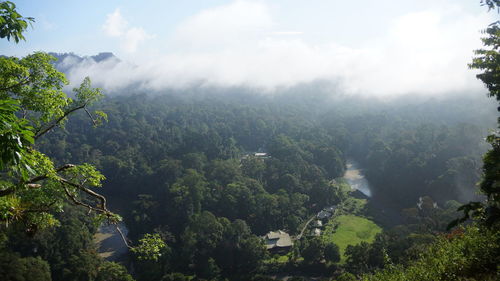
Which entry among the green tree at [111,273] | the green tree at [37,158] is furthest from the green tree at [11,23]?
the green tree at [111,273]

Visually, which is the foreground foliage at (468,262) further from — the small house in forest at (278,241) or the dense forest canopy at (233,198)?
the small house in forest at (278,241)

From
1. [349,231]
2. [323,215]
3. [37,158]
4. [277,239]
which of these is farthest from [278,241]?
[37,158]

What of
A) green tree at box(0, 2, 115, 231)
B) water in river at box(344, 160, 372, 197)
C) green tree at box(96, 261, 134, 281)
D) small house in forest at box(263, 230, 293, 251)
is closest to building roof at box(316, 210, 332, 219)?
small house in forest at box(263, 230, 293, 251)

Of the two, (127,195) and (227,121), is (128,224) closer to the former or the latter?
(127,195)

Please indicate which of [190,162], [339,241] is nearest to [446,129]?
[339,241]

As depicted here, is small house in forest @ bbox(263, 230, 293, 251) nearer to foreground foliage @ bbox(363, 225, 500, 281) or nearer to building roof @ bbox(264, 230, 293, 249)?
building roof @ bbox(264, 230, 293, 249)

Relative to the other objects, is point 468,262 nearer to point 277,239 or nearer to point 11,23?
point 11,23
